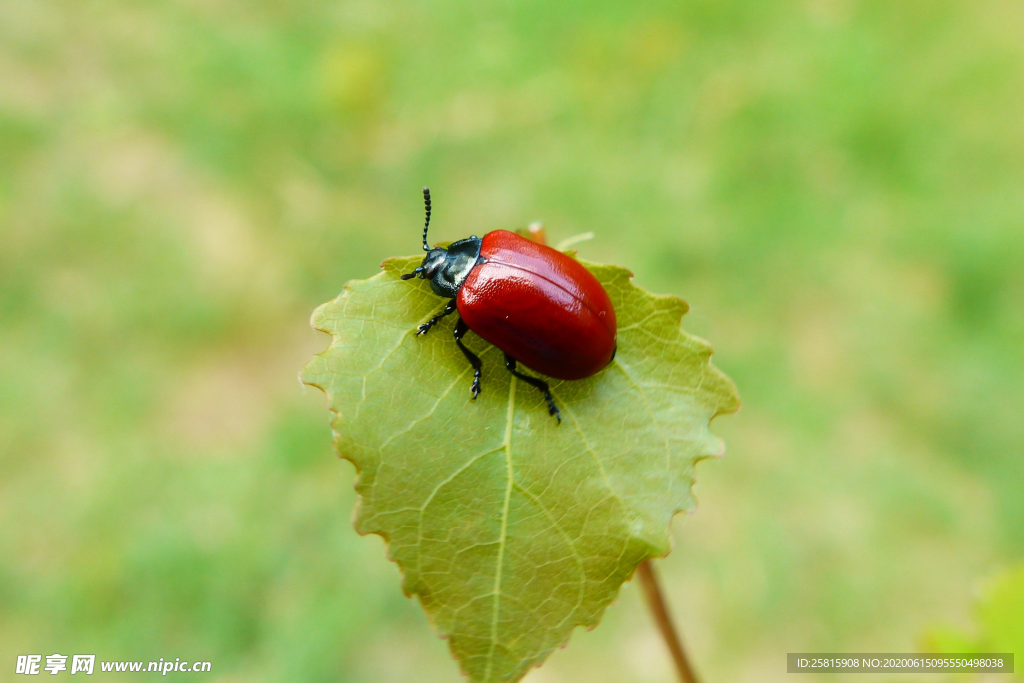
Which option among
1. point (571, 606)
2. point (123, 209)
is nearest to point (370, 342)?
point (571, 606)

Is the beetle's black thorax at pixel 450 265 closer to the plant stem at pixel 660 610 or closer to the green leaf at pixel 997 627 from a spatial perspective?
the plant stem at pixel 660 610

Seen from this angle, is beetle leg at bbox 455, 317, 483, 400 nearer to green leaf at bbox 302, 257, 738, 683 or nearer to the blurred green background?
green leaf at bbox 302, 257, 738, 683

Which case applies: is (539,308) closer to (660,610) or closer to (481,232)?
(660,610)

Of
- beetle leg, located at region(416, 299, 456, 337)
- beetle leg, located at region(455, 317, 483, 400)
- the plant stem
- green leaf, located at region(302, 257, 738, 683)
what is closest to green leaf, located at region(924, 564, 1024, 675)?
the plant stem

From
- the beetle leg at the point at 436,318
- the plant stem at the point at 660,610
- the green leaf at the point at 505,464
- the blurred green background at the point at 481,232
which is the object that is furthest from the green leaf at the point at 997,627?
the blurred green background at the point at 481,232

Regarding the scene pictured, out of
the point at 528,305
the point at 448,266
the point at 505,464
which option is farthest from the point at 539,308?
the point at 505,464

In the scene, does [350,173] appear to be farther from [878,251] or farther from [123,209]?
[878,251]
